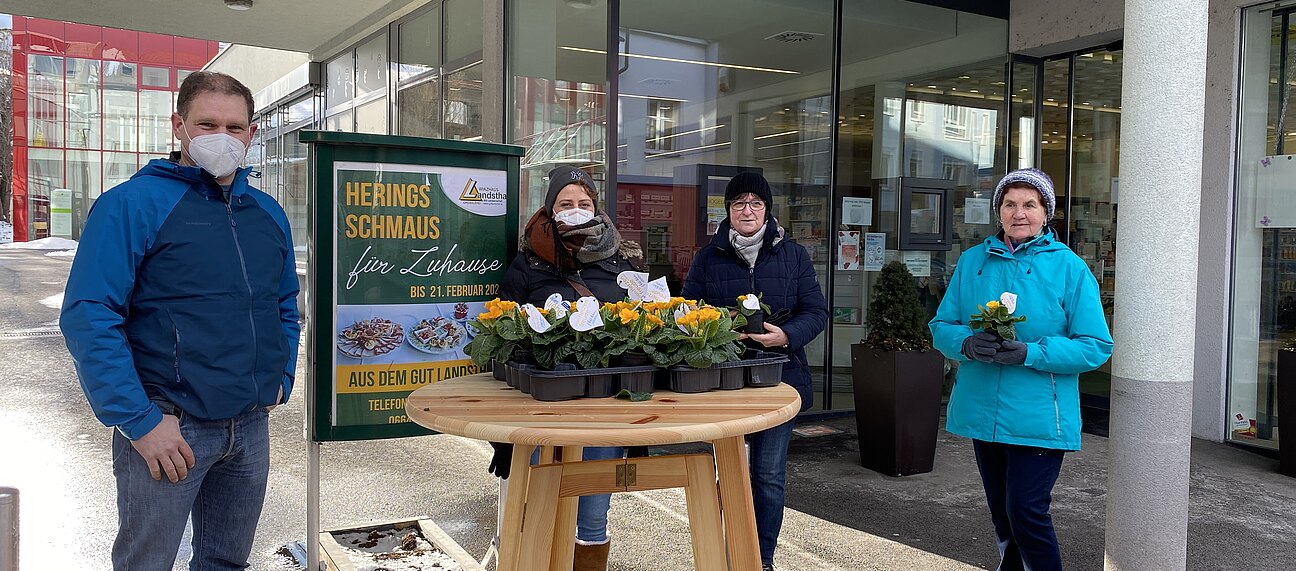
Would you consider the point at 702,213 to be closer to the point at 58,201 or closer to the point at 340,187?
the point at 340,187

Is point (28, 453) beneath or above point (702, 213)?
beneath

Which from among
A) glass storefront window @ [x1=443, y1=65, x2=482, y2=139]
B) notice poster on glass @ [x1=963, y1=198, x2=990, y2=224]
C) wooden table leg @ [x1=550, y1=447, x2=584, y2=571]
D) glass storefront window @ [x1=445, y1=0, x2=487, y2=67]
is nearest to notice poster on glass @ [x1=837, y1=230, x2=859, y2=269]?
notice poster on glass @ [x1=963, y1=198, x2=990, y2=224]

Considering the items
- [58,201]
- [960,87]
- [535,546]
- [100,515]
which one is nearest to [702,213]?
[960,87]

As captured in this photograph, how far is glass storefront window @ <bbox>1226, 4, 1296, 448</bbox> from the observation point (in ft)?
19.2

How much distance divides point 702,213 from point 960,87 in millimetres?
2831

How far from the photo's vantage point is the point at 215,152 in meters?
2.27

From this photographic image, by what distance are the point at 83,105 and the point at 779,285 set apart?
35675 millimetres

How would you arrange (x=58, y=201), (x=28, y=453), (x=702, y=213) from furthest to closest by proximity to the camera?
(x=58, y=201) < (x=702, y=213) < (x=28, y=453)

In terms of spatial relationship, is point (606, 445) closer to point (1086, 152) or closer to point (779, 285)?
point (779, 285)

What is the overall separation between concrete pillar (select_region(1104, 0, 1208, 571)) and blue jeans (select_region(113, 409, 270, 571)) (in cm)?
269

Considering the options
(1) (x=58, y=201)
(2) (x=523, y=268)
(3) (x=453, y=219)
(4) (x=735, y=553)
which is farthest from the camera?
(1) (x=58, y=201)

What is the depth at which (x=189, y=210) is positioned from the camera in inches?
87.9

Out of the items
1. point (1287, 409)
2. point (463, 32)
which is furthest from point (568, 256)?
point (463, 32)

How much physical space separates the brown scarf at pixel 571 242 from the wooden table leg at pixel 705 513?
90cm
